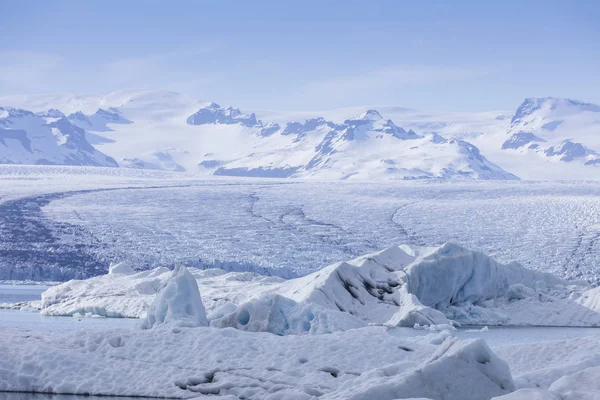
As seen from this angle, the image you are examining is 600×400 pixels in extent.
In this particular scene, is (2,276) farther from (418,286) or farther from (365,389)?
(365,389)

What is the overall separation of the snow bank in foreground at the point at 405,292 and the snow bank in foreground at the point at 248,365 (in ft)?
22.1

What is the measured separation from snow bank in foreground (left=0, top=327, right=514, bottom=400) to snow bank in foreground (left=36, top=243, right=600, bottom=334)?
6735mm

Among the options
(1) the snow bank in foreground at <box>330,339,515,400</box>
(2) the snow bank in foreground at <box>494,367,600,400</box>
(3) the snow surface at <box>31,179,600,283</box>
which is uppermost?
(2) the snow bank in foreground at <box>494,367,600,400</box>

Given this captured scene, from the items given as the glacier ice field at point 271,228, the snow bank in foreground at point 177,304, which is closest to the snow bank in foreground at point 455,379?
the snow bank in foreground at point 177,304

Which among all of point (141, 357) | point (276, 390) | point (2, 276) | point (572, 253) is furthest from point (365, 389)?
point (2, 276)

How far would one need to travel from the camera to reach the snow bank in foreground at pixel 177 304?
1373 centimetres

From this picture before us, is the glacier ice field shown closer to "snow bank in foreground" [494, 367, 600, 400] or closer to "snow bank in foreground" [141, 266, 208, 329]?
"snow bank in foreground" [141, 266, 208, 329]

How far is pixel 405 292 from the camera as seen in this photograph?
18.9 metres

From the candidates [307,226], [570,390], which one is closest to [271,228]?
[307,226]

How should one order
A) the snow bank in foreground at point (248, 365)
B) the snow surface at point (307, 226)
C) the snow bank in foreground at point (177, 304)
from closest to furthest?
the snow bank in foreground at point (248, 365), the snow bank in foreground at point (177, 304), the snow surface at point (307, 226)

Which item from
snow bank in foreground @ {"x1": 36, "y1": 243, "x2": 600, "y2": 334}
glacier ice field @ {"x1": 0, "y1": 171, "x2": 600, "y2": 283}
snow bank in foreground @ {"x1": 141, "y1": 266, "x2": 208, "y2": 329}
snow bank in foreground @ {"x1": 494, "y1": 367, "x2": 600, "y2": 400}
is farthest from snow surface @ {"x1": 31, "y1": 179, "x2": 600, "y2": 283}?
snow bank in foreground @ {"x1": 494, "y1": 367, "x2": 600, "y2": 400}

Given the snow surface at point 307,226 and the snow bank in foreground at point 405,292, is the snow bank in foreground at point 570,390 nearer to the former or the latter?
the snow bank in foreground at point 405,292

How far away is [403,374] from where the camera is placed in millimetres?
8547

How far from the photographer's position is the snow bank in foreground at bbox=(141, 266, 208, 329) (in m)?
13.7
